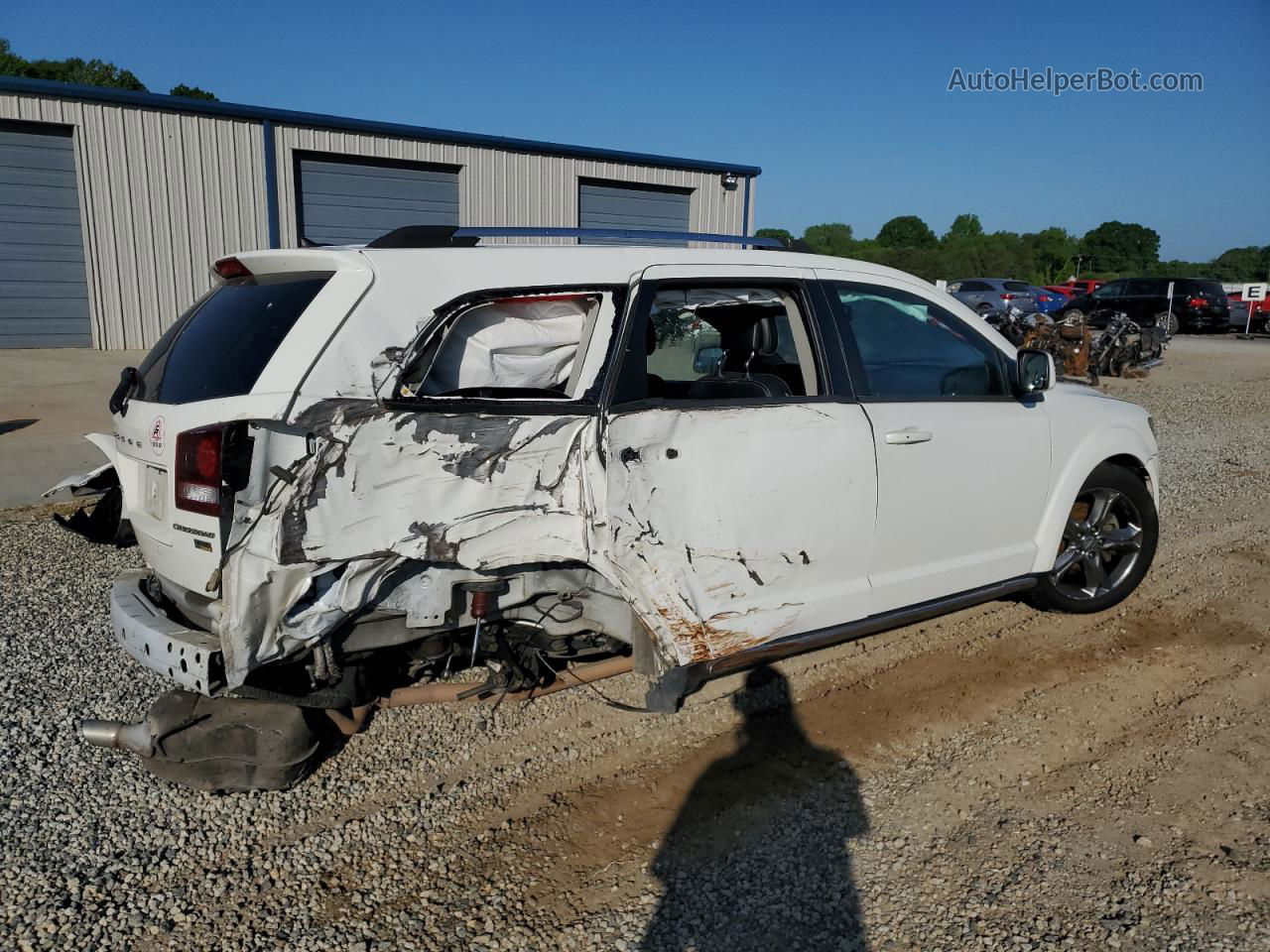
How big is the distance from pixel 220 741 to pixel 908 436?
9.36 feet

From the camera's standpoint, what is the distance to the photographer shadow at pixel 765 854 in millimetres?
2762

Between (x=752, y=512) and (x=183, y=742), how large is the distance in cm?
218

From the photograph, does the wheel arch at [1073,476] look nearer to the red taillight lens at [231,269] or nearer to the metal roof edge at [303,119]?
the red taillight lens at [231,269]

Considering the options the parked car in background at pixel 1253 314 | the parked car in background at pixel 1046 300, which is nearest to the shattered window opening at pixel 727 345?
the parked car in background at pixel 1046 300

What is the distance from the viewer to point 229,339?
3.24 meters

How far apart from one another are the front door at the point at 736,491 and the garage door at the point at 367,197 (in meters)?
14.5

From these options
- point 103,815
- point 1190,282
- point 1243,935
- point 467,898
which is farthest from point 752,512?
point 1190,282

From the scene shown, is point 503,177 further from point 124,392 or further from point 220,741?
point 220,741

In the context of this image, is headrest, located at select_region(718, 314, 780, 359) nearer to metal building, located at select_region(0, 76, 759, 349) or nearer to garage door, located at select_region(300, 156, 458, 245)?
garage door, located at select_region(300, 156, 458, 245)

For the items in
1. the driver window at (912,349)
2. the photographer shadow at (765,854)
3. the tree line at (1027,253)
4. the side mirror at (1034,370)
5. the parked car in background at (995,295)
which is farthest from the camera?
the tree line at (1027,253)

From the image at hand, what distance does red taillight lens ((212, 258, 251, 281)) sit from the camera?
345 cm

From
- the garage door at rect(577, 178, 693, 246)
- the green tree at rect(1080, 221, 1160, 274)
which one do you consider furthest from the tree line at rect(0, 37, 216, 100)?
the green tree at rect(1080, 221, 1160, 274)

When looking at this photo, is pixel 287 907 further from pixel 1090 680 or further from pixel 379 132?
pixel 379 132

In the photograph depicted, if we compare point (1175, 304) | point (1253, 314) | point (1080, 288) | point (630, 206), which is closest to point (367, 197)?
point (630, 206)
